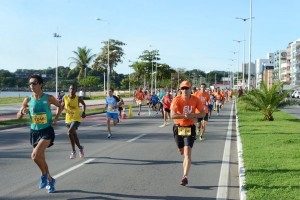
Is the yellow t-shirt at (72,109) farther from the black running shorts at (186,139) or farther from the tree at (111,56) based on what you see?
Answer: the tree at (111,56)

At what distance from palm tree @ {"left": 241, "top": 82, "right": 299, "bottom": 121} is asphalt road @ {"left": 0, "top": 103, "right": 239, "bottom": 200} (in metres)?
9.15

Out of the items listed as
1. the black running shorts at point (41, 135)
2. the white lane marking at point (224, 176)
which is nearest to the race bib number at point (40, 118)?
the black running shorts at point (41, 135)

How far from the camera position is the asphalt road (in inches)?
253

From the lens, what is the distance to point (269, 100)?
21.8m

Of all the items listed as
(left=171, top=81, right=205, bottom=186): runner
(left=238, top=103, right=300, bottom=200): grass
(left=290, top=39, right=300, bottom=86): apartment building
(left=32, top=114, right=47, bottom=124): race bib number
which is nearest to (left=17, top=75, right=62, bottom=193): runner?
(left=32, top=114, right=47, bottom=124): race bib number

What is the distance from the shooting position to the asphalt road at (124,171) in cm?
642

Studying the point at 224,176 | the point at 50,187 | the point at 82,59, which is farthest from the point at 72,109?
the point at 82,59

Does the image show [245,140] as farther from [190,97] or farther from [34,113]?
[34,113]

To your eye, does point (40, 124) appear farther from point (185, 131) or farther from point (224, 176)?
point (224, 176)

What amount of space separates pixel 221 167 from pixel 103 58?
252 ft

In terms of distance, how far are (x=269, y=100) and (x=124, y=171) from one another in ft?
50.0

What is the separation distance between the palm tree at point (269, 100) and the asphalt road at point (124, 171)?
30.0 feet

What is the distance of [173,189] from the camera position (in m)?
6.68

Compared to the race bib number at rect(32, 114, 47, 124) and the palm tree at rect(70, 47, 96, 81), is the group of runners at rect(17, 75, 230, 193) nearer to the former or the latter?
the race bib number at rect(32, 114, 47, 124)
